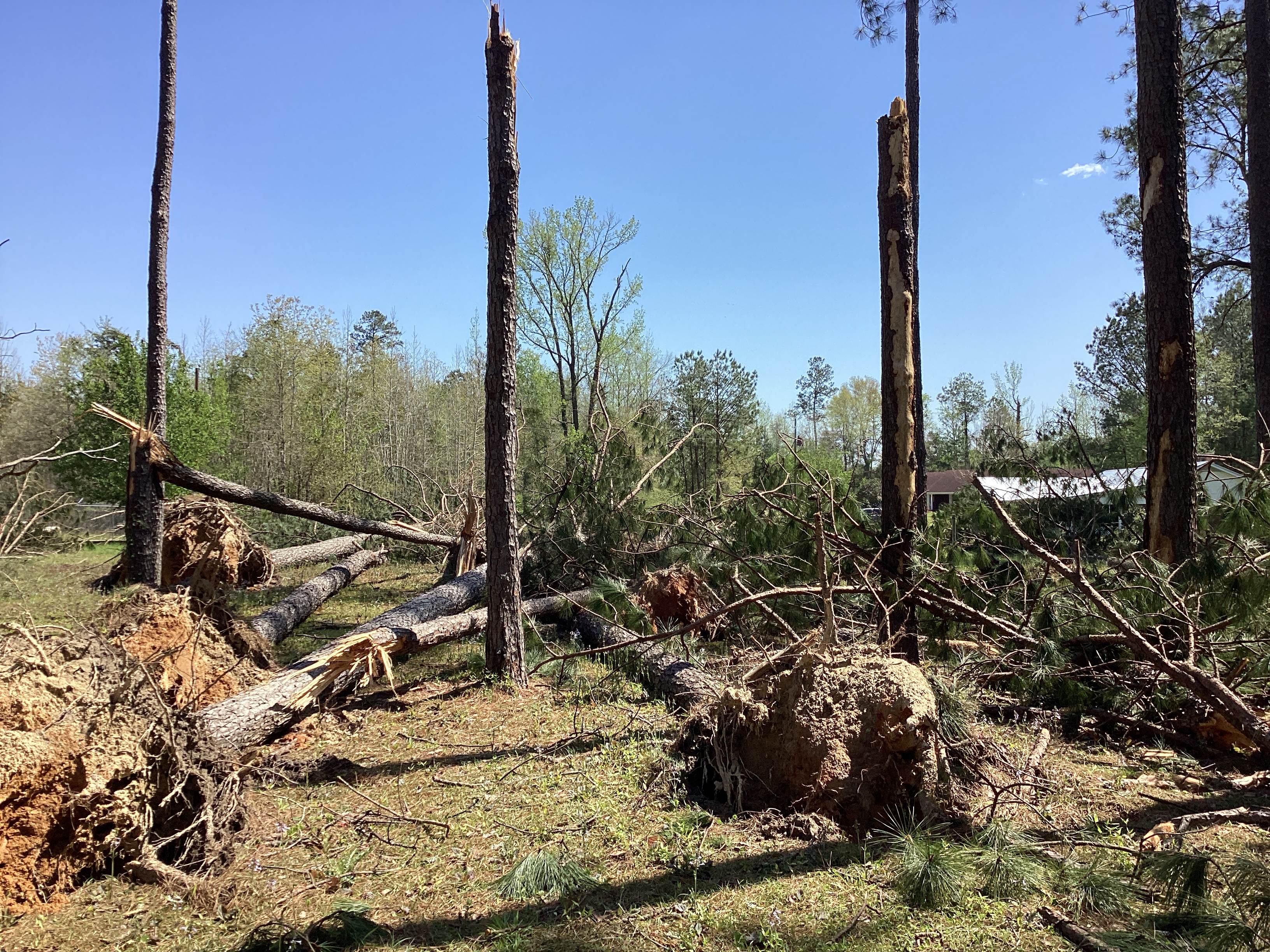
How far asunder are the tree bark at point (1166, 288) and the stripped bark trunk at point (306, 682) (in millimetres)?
5981

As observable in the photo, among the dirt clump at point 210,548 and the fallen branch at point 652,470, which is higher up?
the fallen branch at point 652,470

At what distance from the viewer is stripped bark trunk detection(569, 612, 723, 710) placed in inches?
196

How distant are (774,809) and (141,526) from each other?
9632 millimetres

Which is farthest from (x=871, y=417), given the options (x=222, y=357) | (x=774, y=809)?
(x=774, y=809)

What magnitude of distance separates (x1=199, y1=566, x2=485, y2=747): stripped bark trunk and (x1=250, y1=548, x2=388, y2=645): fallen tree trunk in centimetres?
111

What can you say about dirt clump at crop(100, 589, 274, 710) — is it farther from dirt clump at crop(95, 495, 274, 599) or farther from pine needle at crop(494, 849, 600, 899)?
pine needle at crop(494, 849, 600, 899)

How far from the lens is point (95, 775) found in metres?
3.07

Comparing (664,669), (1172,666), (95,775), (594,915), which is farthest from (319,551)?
(1172,666)

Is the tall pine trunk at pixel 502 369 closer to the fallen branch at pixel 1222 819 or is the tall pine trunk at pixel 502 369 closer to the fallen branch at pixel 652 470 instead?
the fallen branch at pixel 652 470

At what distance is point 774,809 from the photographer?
350 centimetres

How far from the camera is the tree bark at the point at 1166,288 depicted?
17.1ft

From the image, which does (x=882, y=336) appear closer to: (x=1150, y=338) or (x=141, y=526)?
(x=1150, y=338)

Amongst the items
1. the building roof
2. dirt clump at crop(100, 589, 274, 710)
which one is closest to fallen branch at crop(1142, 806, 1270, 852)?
dirt clump at crop(100, 589, 274, 710)

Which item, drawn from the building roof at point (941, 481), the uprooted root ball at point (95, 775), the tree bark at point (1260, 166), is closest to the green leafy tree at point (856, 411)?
the building roof at point (941, 481)
